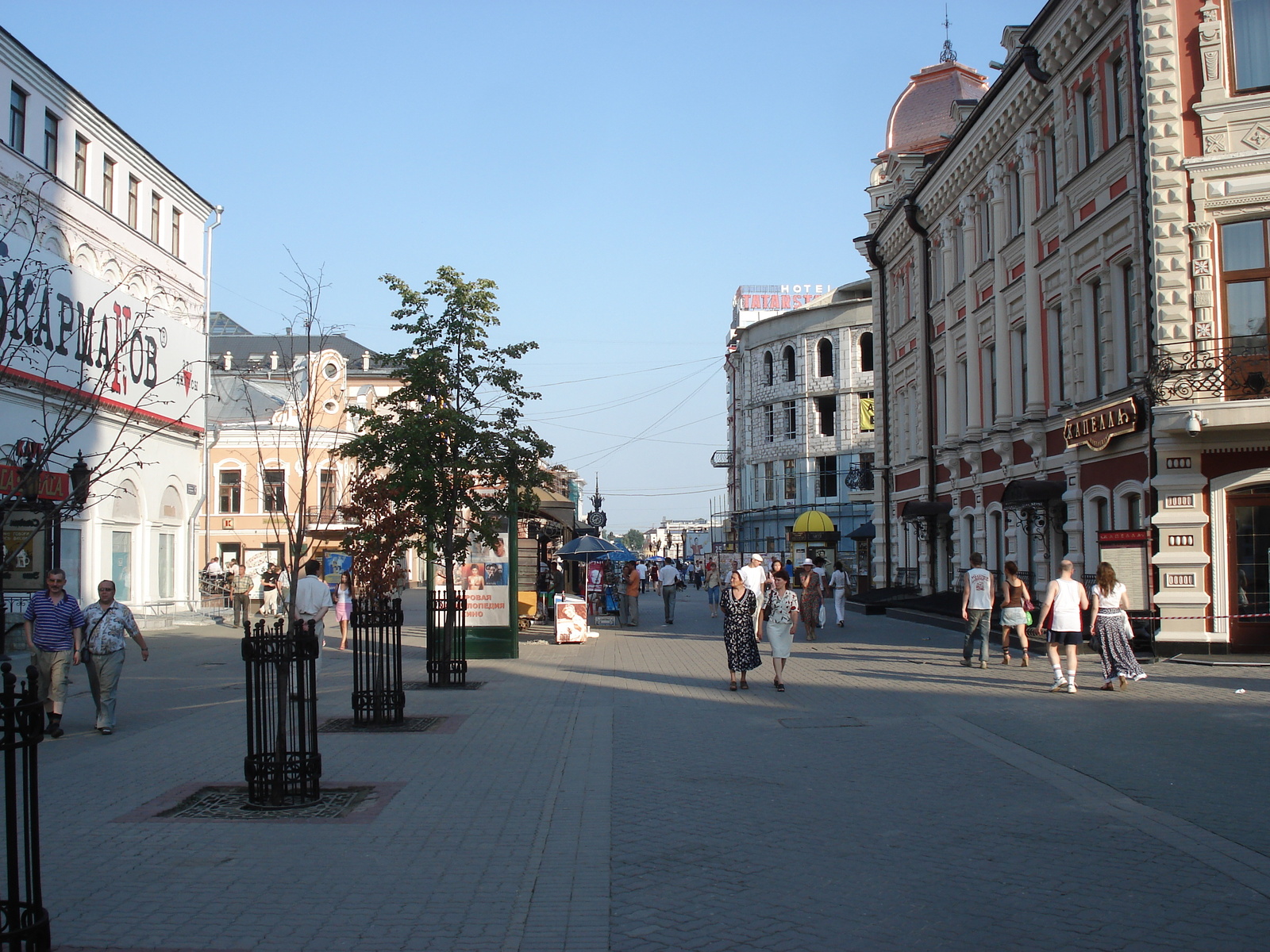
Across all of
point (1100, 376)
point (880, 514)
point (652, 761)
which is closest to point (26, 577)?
point (652, 761)

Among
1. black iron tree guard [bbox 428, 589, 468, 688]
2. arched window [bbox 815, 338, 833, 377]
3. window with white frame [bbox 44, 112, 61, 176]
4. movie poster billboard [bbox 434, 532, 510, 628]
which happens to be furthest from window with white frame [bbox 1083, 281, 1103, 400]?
arched window [bbox 815, 338, 833, 377]

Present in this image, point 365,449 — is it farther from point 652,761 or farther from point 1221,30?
point 1221,30

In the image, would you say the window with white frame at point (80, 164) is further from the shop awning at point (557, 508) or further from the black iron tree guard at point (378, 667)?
the black iron tree guard at point (378, 667)

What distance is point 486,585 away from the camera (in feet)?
66.2

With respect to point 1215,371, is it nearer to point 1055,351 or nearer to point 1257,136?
point 1257,136

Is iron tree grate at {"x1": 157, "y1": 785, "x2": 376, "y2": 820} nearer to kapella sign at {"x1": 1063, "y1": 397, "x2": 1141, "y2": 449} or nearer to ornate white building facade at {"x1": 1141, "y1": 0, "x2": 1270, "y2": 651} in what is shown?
ornate white building facade at {"x1": 1141, "y1": 0, "x2": 1270, "y2": 651}

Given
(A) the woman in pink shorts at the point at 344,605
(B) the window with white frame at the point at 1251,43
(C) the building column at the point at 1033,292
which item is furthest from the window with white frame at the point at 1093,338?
(A) the woman in pink shorts at the point at 344,605

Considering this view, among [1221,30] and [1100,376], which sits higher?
[1221,30]

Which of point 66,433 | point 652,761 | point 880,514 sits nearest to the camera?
point 66,433

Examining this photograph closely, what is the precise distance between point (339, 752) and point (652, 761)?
2.97 metres

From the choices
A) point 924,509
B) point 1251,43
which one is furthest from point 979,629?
point 924,509

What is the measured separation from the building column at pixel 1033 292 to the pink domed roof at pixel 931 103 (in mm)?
14598

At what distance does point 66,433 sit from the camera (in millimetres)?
6996

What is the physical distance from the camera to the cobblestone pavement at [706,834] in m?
5.46
